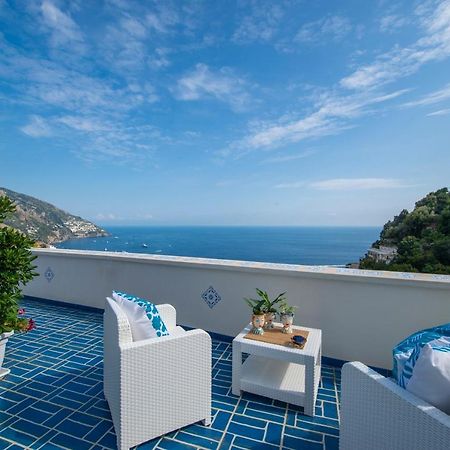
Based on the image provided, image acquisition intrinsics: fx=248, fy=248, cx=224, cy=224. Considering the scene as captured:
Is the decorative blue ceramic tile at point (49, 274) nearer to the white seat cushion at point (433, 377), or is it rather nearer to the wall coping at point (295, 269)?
the wall coping at point (295, 269)

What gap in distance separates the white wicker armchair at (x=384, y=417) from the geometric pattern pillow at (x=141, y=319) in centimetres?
111

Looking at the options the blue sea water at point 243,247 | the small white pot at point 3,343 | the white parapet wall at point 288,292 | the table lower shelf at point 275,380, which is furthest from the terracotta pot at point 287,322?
the small white pot at point 3,343

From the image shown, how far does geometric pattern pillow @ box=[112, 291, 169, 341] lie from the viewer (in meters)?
1.58

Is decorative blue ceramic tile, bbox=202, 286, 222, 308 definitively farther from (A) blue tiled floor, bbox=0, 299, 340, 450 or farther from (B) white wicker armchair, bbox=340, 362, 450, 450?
(B) white wicker armchair, bbox=340, 362, 450, 450

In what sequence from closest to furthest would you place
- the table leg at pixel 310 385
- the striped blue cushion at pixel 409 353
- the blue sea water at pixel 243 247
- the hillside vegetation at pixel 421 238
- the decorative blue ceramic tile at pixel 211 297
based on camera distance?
1. the striped blue cushion at pixel 409 353
2. the table leg at pixel 310 385
3. the decorative blue ceramic tile at pixel 211 297
4. the hillside vegetation at pixel 421 238
5. the blue sea water at pixel 243 247

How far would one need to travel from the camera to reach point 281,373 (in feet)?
7.09

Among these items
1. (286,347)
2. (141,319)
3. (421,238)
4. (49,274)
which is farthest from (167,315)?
(421,238)

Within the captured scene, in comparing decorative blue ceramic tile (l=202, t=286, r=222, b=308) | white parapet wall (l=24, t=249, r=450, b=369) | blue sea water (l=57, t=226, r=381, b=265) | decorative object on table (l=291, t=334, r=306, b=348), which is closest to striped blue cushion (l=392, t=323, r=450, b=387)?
decorative object on table (l=291, t=334, r=306, b=348)

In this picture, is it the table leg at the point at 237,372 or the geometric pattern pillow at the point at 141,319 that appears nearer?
the geometric pattern pillow at the point at 141,319

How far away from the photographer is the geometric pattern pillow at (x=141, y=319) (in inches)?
62.0

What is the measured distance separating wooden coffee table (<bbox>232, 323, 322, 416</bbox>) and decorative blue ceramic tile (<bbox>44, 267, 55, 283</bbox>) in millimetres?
3669

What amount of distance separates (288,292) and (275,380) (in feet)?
3.09

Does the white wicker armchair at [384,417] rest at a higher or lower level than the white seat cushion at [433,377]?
lower

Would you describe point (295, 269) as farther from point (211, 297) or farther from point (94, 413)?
point (94, 413)
